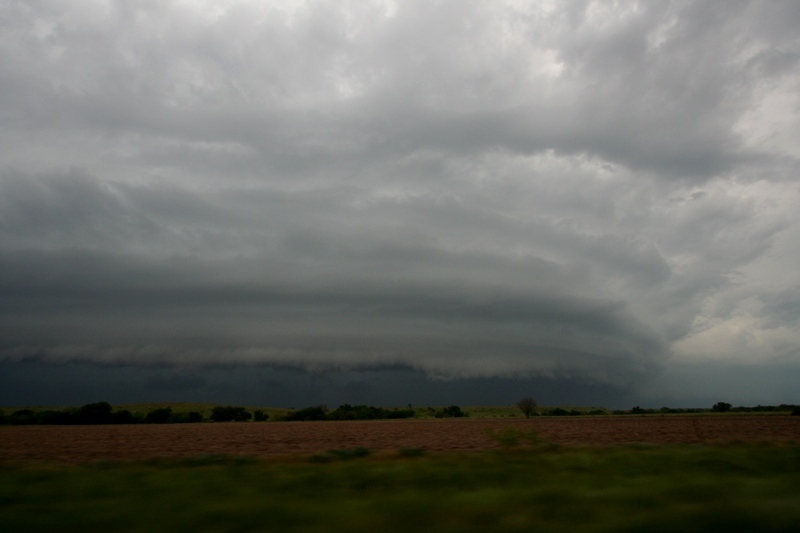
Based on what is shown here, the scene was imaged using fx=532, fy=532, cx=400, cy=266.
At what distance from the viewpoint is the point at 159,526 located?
788 cm

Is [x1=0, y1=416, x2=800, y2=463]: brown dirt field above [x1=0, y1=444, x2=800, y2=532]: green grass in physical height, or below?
below

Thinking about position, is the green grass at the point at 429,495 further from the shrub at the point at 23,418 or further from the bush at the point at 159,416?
the bush at the point at 159,416

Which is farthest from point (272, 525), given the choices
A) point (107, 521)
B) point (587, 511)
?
point (587, 511)

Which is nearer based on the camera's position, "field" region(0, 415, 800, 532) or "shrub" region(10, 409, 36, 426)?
"field" region(0, 415, 800, 532)

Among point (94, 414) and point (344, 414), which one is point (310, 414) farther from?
point (94, 414)

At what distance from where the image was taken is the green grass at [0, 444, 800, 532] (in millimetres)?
7605

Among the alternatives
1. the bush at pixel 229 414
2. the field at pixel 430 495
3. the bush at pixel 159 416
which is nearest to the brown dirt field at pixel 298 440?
the field at pixel 430 495

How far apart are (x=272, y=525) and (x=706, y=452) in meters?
13.3

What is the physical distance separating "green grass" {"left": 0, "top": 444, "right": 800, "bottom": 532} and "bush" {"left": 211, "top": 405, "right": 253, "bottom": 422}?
4335 inches

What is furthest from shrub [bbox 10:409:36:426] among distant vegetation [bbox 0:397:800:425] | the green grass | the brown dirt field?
the green grass

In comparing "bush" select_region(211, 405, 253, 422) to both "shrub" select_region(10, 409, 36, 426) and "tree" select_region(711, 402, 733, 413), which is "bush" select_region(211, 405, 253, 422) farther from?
"tree" select_region(711, 402, 733, 413)

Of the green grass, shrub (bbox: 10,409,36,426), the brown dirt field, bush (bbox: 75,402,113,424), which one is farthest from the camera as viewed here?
bush (bbox: 75,402,113,424)

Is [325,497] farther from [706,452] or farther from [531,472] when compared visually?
[706,452]

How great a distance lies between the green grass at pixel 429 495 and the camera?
7.61 m
